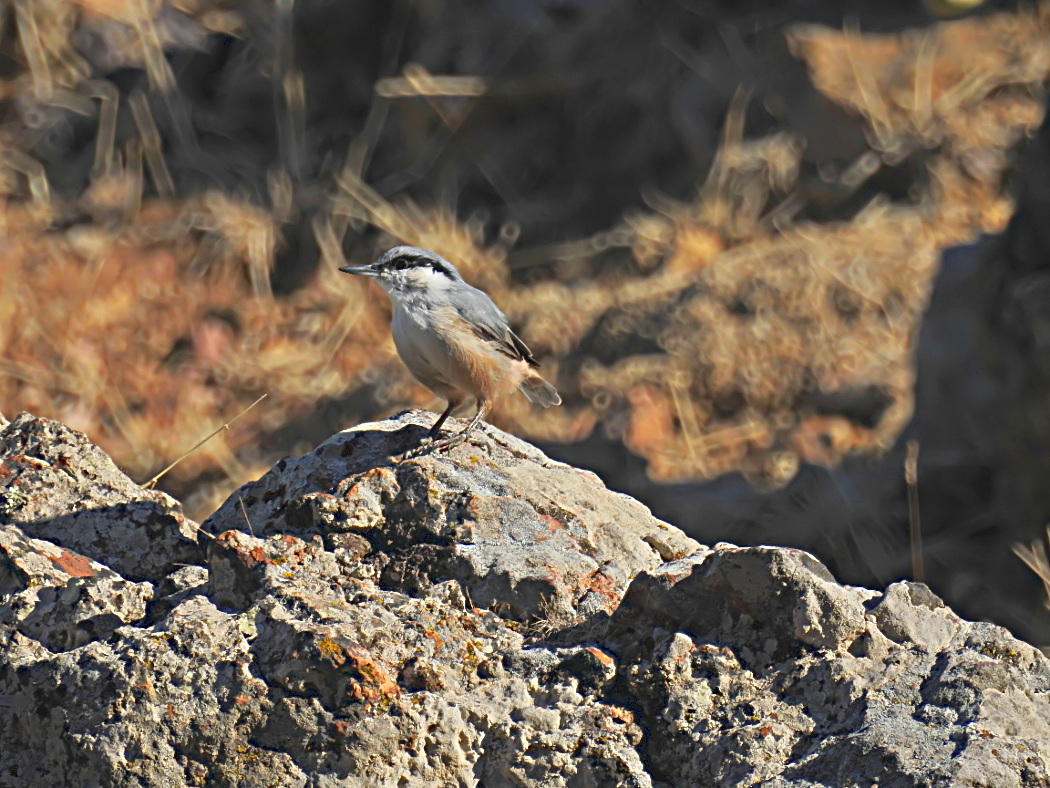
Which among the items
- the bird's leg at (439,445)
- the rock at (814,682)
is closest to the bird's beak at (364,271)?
the bird's leg at (439,445)

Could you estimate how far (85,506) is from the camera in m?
3.02

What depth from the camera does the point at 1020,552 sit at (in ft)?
19.2

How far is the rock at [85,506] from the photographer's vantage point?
290cm

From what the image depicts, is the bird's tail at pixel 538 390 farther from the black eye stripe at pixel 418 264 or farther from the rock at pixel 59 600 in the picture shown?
the rock at pixel 59 600

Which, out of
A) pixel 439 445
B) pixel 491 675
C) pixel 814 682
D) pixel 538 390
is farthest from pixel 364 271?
pixel 814 682

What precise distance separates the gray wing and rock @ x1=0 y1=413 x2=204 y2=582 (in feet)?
5.20

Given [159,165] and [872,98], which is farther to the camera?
[159,165]

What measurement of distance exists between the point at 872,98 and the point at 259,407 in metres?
5.44

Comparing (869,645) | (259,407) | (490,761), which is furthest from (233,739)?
(259,407)

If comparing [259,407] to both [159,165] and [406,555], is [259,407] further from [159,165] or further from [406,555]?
[406,555]

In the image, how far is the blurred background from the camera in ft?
27.4

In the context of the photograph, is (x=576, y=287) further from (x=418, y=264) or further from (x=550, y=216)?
(x=418, y=264)

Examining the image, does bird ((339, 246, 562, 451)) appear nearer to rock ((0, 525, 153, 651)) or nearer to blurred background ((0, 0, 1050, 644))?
rock ((0, 525, 153, 651))

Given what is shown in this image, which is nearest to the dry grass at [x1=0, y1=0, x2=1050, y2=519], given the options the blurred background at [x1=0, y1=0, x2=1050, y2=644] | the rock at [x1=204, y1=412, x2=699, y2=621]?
the blurred background at [x1=0, y1=0, x2=1050, y2=644]
